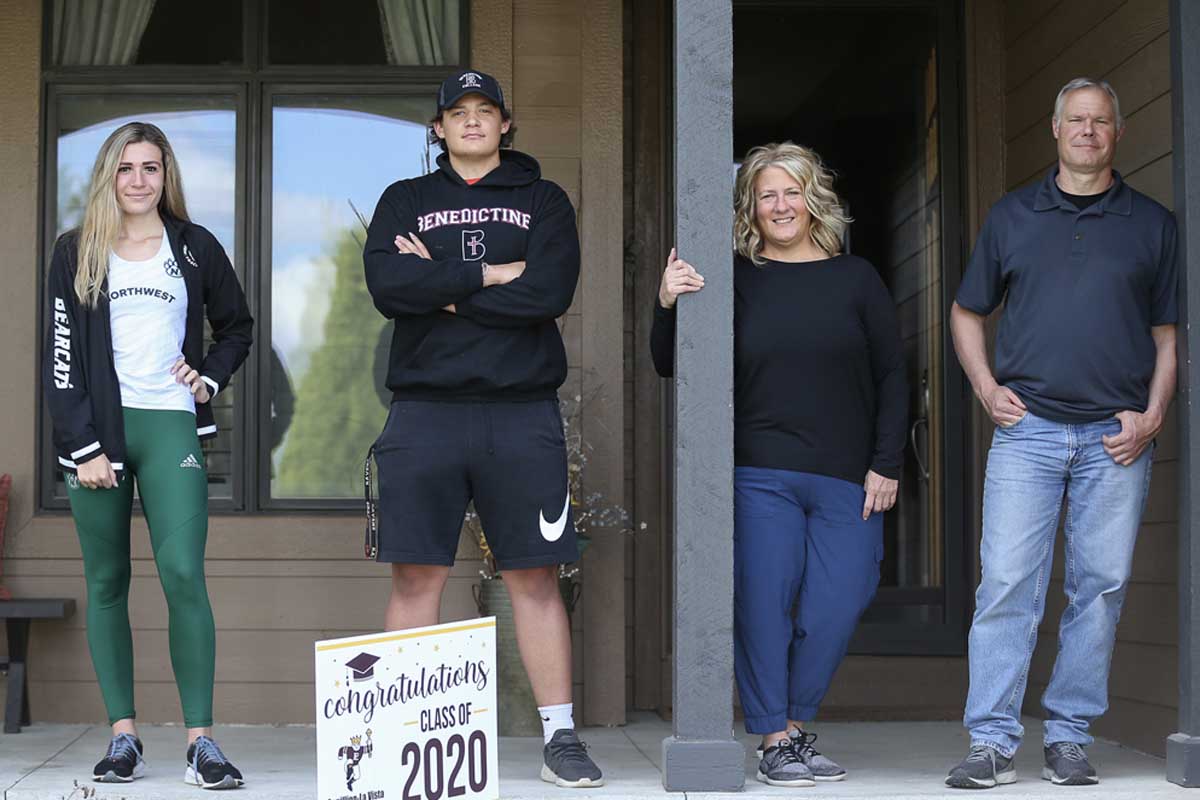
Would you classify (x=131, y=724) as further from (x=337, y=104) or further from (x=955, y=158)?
(x=955, y=158)

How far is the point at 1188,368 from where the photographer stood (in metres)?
3.73

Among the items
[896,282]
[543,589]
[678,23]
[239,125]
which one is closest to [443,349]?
[543,589]

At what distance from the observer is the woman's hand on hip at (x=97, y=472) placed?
372 cm

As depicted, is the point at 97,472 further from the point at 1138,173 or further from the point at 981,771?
the point at 1138,173

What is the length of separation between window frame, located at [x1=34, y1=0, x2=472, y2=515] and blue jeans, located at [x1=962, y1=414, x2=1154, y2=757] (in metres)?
2.17

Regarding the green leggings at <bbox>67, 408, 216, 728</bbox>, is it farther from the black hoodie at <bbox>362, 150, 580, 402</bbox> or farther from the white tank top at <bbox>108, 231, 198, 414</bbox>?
the black hoodie at <bbox>362, 150, 580, 402</bbox>

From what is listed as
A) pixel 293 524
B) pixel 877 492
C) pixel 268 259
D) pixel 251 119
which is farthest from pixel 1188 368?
pixel 251 119

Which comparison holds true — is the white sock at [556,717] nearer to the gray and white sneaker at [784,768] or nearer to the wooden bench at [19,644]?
the gray and white sneaker at [784,768]

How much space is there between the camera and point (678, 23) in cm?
369

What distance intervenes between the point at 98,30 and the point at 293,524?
67.3 inches

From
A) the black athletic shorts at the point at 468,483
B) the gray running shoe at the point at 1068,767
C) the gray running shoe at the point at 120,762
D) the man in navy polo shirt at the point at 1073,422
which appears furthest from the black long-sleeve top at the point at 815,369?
the gray running shoe at the point at 120,762

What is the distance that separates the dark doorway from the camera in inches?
212

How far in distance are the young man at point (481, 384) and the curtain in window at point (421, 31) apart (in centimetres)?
139

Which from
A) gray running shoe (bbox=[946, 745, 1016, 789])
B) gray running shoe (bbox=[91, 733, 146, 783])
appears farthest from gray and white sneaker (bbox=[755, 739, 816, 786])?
gray running shoe (bbox=[91, 733, 146, 783])
